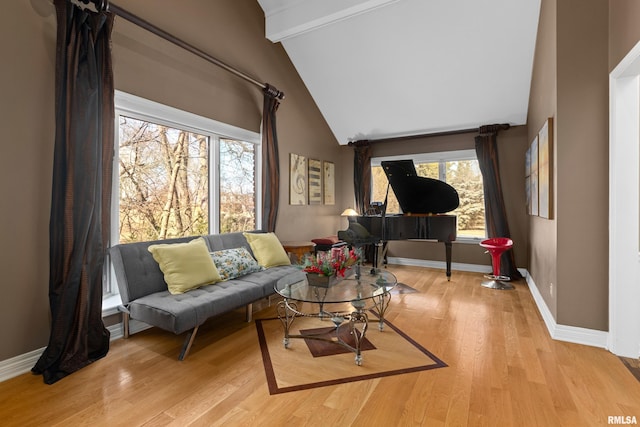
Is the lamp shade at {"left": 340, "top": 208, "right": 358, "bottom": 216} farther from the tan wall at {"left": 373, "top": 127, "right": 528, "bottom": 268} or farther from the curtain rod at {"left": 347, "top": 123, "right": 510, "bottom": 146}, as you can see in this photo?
the curtain rod at {"left": 347, "top": 123, "right": 510, "bottom": 146}

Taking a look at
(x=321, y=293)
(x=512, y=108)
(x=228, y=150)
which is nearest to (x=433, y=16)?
(x=512, y=108)

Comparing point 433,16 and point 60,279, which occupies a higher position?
point 433,16

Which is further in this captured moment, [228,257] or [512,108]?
[512,108]

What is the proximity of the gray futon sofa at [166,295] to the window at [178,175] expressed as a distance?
0.37 metres

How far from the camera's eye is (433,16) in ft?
13.0

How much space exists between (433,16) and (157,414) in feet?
15.9

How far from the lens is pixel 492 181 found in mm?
5168

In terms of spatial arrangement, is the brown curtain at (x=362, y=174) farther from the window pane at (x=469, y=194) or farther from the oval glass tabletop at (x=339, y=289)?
the oval glass tabletop at (x=339, y=289)

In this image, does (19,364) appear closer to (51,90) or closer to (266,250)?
(51,90)

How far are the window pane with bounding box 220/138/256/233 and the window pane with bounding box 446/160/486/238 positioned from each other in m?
3.63

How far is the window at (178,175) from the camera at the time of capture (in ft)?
10.0

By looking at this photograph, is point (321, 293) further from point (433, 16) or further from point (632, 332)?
point (433, 16)

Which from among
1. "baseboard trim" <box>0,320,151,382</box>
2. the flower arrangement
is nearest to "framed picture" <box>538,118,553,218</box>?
the flower arrangement

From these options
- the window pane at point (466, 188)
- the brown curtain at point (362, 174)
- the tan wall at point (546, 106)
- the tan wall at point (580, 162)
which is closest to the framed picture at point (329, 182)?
the brown curtain at point (362, 174)
